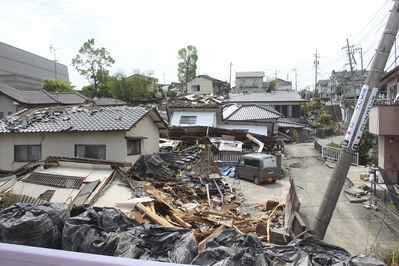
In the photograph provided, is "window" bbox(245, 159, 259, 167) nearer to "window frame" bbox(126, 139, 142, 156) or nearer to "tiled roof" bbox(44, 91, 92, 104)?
"window frame" bbox(126, 139, 142, 156)

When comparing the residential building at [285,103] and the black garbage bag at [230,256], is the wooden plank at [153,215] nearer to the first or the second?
the black garbage bag at [230,256]

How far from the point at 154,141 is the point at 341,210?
10.5 metres

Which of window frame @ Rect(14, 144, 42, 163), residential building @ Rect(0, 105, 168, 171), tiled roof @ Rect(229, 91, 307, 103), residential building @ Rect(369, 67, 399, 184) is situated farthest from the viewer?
tiled roof @ Rect(229, 91, 307, 103)

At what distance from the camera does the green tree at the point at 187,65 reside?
58.5 metres

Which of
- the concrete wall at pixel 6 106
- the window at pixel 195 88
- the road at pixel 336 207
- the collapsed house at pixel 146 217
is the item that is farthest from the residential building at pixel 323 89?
the concrete wall at pixel 6 106

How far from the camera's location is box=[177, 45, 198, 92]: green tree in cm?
5847

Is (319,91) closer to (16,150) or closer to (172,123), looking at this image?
(172,123)

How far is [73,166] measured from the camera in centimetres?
1139

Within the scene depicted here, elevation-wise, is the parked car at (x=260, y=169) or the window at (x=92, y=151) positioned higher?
the window at (x=92, y=151)

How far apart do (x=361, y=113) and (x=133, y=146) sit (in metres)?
10.6

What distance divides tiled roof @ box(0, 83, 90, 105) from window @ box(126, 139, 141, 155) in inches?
644

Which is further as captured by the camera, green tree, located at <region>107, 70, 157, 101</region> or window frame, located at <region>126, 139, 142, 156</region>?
green tree, located at <region>107, 70, 157, 101</region>

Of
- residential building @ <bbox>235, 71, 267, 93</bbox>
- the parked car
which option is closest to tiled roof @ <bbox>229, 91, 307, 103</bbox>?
residential building @ <bbox>235, 71, 267, 93</bbox>

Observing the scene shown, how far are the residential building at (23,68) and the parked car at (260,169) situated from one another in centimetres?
4399
